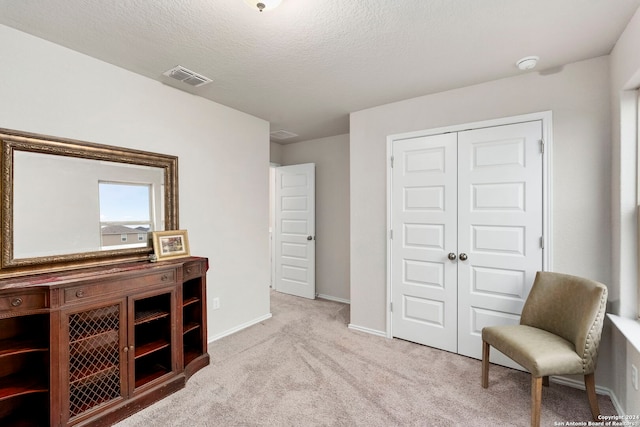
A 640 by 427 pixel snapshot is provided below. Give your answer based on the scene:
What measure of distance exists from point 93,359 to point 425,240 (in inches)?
110

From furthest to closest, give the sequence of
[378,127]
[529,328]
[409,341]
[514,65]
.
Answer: [378,127], [409,341], [514,65], [529,328]

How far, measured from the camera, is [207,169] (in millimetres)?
3035

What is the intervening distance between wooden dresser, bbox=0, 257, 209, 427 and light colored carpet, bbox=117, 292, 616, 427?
8.8 inches

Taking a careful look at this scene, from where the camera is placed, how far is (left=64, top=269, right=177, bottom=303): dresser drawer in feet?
5.67

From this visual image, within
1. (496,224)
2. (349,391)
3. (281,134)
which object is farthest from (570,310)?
(281,134)

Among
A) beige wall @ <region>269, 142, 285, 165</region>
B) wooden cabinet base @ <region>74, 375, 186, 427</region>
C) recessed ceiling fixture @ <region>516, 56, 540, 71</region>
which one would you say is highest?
recessed ceiling fixture @ <region>516, 56, 540, 71</region>

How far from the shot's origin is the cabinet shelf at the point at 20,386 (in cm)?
162

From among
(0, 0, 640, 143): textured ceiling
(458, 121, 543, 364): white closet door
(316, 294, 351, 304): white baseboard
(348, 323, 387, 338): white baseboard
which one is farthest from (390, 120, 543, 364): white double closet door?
(316, 294, 351, 304): white baseboard

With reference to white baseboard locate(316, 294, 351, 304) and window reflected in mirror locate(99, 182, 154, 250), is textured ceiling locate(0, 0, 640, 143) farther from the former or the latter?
white baseboard locate(316, 294, 351, 304)

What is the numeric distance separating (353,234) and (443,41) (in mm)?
2061

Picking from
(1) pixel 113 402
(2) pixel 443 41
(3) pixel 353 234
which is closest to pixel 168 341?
(1) pixel 113 402

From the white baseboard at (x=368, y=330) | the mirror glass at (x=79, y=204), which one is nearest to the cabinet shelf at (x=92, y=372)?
the mirror glass at (x=79, y=204)

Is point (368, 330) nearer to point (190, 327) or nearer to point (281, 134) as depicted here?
point (190, 327)

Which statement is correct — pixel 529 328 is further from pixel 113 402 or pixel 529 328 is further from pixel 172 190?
pixel 172 190
